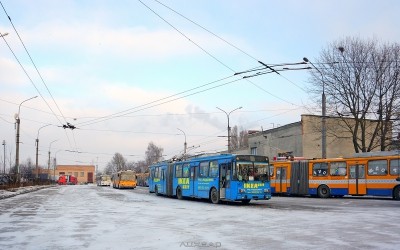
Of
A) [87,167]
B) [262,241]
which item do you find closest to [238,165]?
[262,241]

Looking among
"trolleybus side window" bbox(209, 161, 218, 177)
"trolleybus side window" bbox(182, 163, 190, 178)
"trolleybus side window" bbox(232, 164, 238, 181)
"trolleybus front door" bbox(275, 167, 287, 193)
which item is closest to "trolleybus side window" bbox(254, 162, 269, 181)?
"trolleybus side window" bbox(232, 164, 238, 181)

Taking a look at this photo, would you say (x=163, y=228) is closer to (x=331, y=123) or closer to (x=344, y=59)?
(x=344, y=59)

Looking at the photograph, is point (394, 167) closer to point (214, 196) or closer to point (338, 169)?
point (338, 169)

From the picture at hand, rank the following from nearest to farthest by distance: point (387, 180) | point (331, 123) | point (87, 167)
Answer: point (387, 180) → point (331, 123) → point (87, 167)

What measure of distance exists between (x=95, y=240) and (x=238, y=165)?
13.4m

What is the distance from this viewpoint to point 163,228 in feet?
42.2

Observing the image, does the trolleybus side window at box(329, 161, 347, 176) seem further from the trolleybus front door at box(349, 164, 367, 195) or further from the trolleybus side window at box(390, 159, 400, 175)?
the trolleybus side window at box(390, 159, 400, 175)

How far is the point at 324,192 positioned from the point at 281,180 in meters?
4.63

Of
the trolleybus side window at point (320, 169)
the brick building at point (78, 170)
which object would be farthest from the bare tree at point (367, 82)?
the brick building at point (78, 170)

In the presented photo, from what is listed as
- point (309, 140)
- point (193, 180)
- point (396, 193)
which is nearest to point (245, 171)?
point (193, 180)

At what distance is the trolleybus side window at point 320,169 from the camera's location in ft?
102

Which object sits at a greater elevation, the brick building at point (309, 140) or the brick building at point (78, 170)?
the brick building at point (309, 140)

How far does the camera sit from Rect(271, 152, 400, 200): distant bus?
88.1 ft

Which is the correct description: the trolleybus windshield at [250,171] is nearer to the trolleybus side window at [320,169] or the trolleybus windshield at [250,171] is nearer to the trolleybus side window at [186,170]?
the trolleybus side window at [186,170]
